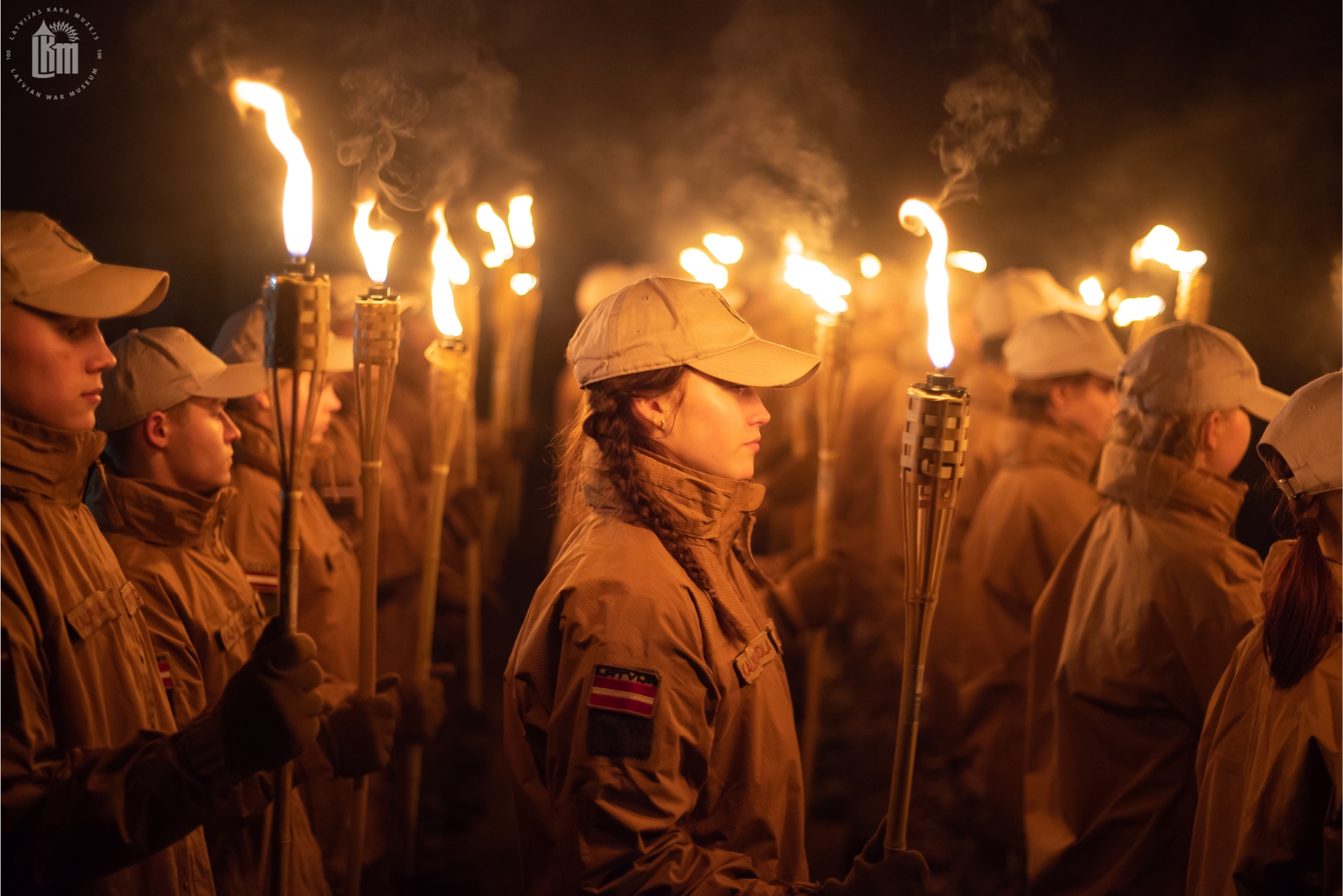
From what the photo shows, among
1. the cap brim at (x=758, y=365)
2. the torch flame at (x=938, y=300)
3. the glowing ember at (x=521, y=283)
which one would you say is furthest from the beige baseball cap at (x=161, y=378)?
the glowing ember at (x=521, y=283)

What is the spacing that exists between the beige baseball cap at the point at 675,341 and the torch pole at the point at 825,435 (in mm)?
1869

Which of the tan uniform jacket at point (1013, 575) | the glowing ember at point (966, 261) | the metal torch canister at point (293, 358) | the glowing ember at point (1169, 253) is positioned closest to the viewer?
the metal torch canister at point (293, 358)

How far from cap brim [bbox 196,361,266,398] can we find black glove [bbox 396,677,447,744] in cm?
117

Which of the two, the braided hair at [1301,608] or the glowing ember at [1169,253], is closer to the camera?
the braided hair at [1301,608]

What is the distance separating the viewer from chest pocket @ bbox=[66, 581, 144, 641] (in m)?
2.12

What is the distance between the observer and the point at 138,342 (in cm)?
314

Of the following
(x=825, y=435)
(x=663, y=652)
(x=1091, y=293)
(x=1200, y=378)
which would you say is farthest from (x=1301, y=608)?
(x=1091, y=293)

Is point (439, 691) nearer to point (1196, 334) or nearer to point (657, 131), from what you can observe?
point (1196, 334)

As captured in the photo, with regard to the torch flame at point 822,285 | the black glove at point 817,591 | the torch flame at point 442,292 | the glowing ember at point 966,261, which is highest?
the glowing ember at point 966,261

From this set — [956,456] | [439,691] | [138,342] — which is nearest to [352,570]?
[439,691]

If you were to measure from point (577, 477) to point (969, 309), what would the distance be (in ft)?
21.5

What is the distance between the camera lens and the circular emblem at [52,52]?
3.79 meters

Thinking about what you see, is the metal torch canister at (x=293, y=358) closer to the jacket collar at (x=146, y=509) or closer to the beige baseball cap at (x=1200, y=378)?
the jacket collar at (x=146, y=509)

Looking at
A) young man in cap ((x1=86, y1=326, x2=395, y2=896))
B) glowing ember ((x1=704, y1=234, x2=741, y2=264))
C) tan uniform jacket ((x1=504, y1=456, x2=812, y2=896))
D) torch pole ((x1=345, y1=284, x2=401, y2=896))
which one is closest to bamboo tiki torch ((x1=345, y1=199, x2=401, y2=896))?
torch pole ((x1=345, y1=284, x2=401, y2=896))
